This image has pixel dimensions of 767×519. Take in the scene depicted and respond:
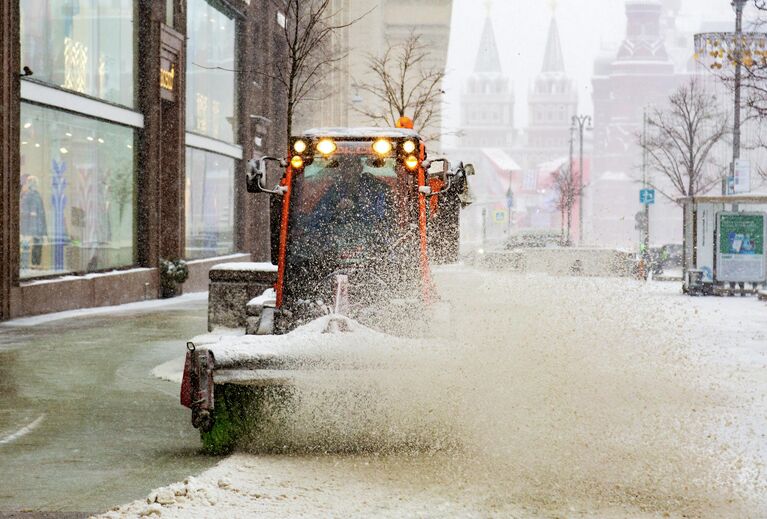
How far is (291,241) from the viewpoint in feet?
32.6

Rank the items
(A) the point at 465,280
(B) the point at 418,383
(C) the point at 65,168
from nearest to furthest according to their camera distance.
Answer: (B) the point at 418,383 → (A) the point at 465,280 → (C) the point at 65,168

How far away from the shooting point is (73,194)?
73.1ft

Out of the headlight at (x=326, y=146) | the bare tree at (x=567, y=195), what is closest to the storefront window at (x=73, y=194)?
the headlight at (x=326, y=146)

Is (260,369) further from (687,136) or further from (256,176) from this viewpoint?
(687,136)

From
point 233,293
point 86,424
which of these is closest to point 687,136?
point 233,293

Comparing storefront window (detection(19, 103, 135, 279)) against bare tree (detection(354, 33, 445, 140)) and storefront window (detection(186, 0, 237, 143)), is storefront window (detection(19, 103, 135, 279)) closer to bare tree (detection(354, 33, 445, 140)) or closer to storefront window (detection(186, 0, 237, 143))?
storefront window (detection(186, 0, 237, 143))

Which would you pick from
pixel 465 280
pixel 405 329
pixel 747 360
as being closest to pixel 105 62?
pixel 465 280

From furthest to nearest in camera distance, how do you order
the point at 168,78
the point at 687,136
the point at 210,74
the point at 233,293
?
the point at 687,136 < the point at 210,74 < the point at 168,78 < the point at 233,293

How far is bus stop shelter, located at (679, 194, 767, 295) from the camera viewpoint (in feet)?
98.4

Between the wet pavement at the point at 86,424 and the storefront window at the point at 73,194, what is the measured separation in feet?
13.5

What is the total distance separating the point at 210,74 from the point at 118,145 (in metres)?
8.92

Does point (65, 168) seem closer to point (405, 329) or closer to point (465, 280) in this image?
point (465, 280)

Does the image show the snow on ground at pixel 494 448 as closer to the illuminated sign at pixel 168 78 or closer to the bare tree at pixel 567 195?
the illuminated sign at pixel 168 78

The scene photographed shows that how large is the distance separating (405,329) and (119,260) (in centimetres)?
1667
